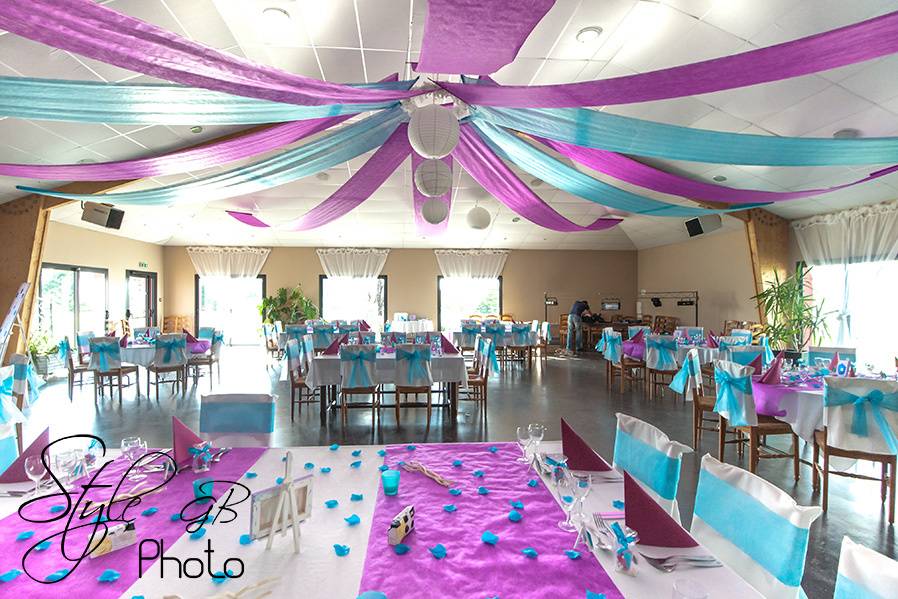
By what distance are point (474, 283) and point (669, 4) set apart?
9714 mm

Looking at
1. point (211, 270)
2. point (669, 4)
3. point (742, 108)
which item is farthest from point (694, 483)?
point (211, 270)

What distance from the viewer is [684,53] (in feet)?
14.2

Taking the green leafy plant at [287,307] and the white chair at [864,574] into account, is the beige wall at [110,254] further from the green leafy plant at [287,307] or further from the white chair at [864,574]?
the white chair at [864,574]

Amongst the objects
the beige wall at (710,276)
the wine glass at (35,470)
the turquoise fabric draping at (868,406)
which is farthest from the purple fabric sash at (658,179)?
the beige wall at (710,276)

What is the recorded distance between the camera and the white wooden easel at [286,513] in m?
1.29

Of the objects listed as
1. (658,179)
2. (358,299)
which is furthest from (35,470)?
(358,299)

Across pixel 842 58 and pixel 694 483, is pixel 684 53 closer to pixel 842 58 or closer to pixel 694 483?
pixel 842 58

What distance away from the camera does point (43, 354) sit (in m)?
7.66

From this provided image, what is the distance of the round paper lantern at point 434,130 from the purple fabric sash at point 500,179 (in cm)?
153

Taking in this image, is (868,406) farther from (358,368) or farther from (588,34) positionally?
(358,368)

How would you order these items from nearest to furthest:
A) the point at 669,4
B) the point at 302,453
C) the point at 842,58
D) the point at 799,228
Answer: the point at 302,453, the point at 842,58, the point at 669,4, the point at 799,228

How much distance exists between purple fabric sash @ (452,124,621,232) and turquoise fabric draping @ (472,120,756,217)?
0.67 feet

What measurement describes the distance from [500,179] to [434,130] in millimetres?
3141

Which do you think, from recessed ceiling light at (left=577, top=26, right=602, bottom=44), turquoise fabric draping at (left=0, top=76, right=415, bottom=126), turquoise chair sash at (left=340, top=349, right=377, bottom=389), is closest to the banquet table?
turquoise fabric draping at (left=0, top=76, right=415, bottom=126)
